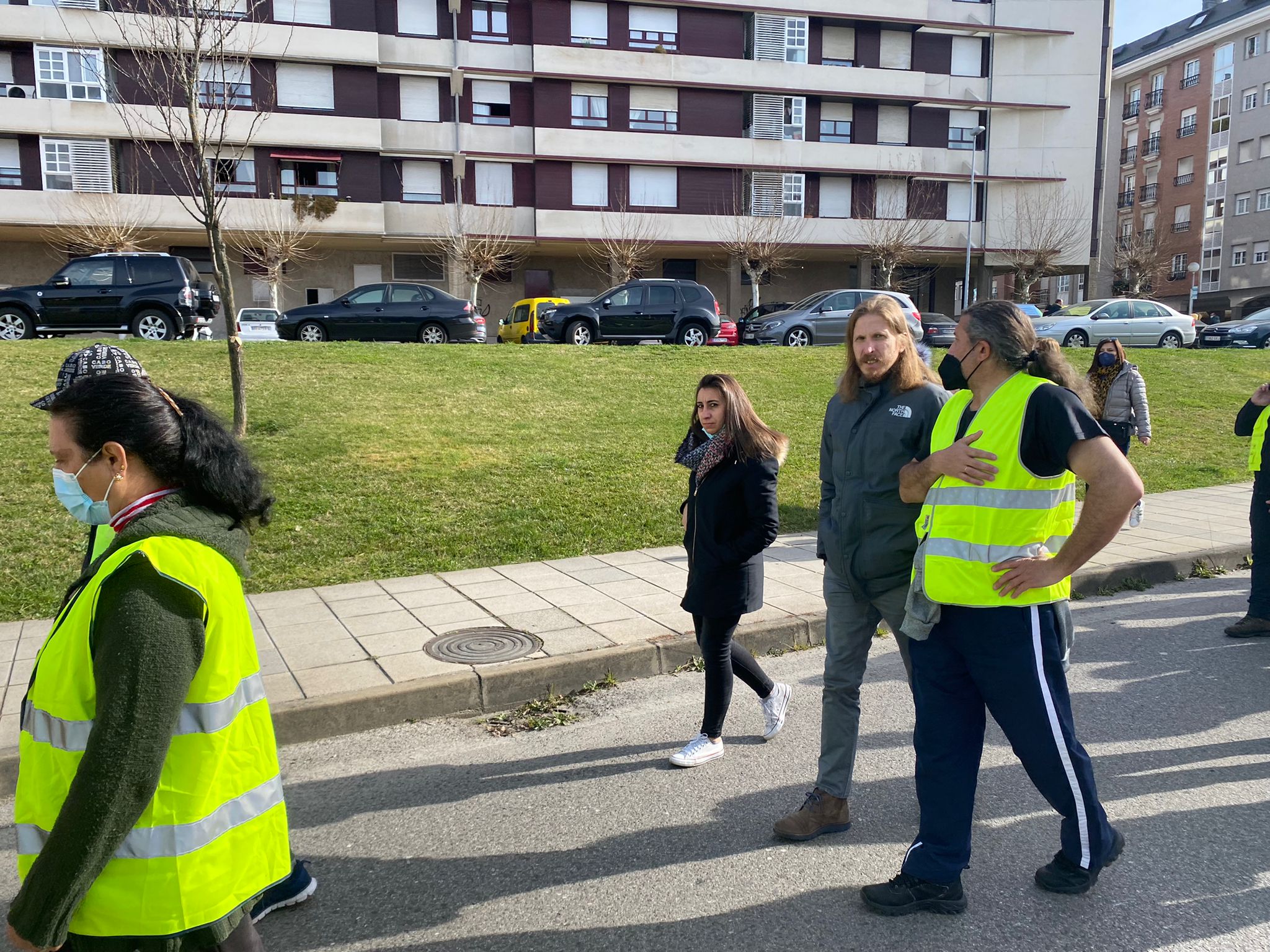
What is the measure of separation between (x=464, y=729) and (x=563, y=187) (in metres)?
34.9

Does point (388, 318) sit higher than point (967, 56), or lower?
lower

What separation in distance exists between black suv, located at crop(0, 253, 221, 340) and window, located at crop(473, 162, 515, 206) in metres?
20.9

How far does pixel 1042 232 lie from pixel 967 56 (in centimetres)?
888

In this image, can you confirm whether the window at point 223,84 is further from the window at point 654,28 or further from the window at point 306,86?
the window at point 654,28

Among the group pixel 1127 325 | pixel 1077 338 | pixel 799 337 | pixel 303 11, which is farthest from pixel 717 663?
pixel 303 11

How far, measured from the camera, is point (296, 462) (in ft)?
31.8

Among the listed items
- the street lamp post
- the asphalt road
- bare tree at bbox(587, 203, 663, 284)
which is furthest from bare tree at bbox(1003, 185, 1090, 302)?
the asphalt road

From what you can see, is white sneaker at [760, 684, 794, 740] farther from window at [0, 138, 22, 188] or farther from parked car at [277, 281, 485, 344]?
window at [0, 138, 22, 188]

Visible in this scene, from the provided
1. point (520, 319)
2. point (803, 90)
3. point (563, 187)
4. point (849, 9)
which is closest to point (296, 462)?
point (520, 319)

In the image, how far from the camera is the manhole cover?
5.38 metres

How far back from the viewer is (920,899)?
3.05m

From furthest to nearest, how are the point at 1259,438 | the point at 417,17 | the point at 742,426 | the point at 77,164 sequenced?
the point at 417,17
the point at 77,164
the point at 1259,438
the point at 742,426

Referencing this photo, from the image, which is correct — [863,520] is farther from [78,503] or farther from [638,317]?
[638,317]

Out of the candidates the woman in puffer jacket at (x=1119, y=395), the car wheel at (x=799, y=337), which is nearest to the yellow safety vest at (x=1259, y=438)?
the woman in puffer jacket at (x=1119, y=395)
